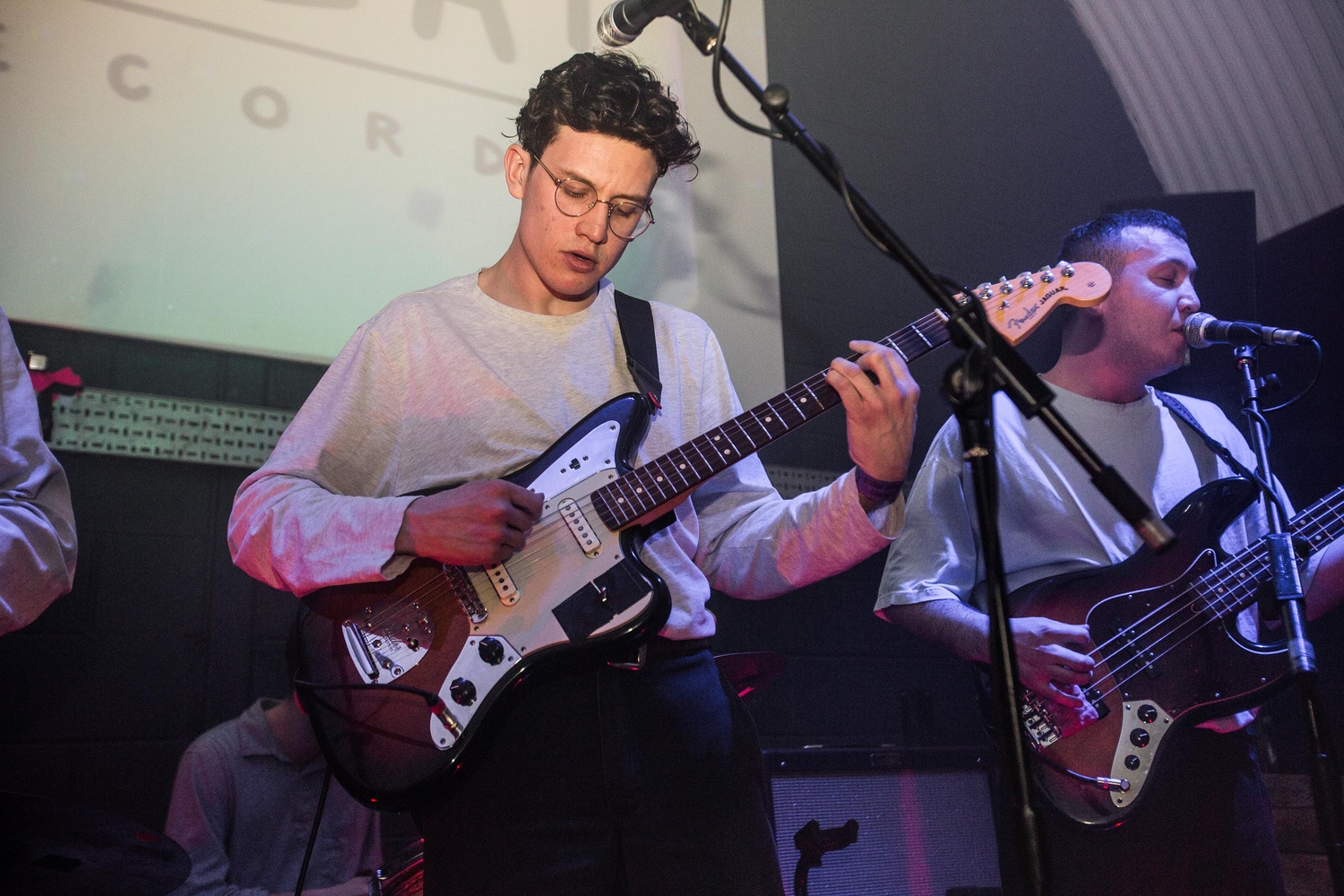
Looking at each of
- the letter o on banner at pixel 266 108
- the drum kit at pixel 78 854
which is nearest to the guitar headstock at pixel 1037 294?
the drum kit at pixel 78 854

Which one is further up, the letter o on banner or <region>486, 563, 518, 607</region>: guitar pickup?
the letter o on banner

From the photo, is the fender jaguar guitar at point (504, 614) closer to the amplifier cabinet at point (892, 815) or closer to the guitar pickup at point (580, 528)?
the guitar pickup at point (580, 528)

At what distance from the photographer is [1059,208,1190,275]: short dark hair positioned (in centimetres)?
288

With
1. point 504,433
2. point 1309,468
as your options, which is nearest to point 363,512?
point 504,433

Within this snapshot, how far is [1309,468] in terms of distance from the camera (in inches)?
128

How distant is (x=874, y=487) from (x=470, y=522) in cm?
67

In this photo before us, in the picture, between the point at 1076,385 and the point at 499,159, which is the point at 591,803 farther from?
the point at 499,159

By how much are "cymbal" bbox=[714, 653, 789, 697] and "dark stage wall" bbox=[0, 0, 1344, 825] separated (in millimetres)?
544

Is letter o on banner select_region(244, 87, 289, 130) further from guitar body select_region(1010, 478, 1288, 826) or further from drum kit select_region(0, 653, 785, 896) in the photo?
guitar body select_region(1010, 478, 1288, 826)

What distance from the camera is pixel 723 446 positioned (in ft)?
5.67

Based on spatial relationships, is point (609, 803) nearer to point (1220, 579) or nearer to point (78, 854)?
point (78, 854)

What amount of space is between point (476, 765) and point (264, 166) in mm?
1993

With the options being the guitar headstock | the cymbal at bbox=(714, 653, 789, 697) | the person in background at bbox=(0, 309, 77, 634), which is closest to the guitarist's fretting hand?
the person in background at bbox=(0, 309, 77, 634)

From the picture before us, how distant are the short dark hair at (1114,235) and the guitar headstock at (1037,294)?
1.00 m
